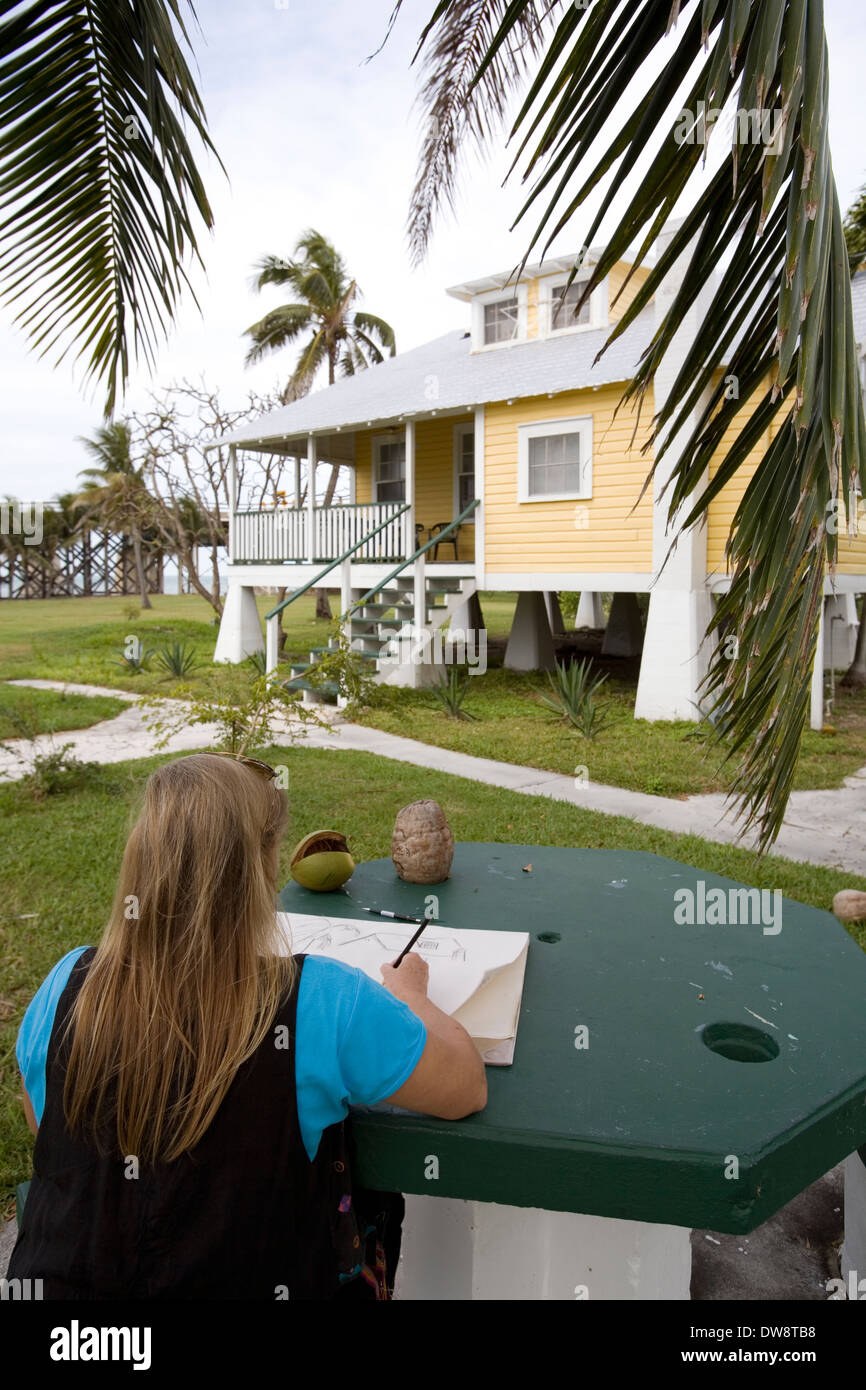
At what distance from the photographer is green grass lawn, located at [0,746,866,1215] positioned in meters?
4.41

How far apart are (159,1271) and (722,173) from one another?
85.4 inches

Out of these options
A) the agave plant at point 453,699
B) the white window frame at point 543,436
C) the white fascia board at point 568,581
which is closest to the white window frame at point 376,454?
the white window frame at point 543,436

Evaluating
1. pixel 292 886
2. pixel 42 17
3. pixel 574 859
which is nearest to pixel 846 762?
pixel 574 859

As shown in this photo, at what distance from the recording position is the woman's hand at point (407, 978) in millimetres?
1743

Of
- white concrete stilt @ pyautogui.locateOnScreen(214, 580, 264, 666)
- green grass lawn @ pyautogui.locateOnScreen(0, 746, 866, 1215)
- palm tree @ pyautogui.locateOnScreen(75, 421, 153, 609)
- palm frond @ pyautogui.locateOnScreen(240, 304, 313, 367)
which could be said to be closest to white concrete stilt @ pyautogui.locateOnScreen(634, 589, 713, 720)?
green grass lawn @ pyautogui.locateOnScreen(0, 746, 866, 1215)

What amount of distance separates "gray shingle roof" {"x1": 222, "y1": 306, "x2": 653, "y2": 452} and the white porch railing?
141 cm

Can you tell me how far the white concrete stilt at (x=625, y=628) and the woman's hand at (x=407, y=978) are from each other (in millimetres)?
17264

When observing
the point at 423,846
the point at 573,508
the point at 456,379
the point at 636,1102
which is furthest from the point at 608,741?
the point at 636,1102

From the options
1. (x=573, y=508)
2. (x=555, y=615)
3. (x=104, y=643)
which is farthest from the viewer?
(x=555, y=615)

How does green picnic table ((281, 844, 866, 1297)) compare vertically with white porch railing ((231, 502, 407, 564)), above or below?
below

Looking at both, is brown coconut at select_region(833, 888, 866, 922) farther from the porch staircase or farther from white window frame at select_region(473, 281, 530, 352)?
white window frame at select_region(473, 281, 530, 352)

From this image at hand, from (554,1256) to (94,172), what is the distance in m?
2.91

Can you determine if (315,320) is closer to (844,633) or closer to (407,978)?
(844,633)

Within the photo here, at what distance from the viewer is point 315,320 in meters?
28.4
